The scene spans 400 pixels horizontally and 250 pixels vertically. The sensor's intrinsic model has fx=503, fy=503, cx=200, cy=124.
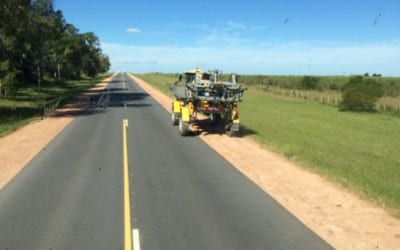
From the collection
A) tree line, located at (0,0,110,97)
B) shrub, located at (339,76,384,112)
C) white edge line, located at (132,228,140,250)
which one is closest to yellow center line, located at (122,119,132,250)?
white edge line, located at (132,228,140,250)

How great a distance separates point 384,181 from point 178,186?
5360mm

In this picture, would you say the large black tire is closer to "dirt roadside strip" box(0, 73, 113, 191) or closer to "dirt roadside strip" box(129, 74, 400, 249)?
"dirt roadside strip" box(129, 74, 400, 249)

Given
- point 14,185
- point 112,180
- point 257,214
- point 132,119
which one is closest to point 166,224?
point 257,214

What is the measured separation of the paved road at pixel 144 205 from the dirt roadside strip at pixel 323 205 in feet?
1.21

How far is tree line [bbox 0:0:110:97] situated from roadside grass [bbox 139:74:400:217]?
1675cm

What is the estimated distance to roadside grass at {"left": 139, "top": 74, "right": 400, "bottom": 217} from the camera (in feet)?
40.5

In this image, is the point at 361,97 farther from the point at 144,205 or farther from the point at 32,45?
the point at 144,205

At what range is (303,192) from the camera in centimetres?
1166

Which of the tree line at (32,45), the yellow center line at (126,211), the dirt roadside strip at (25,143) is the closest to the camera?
the yellow center line at (126,211)

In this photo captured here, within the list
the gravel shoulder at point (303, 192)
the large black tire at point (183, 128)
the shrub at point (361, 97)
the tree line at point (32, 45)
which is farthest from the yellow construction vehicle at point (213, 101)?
the shrub at point (361, 97)

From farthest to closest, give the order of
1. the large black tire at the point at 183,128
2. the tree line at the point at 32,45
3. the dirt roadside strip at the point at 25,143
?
1. the tree line at the point at 32,45
2. the large black tire at the point at 183,128
3. the dirt roadside strip at the point at 25,143

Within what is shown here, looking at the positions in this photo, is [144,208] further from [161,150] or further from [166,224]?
[161,150]

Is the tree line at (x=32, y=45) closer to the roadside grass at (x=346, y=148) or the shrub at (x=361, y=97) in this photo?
the roadside grass at (x=346, y=148)

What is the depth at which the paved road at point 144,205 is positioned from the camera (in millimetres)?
8195
